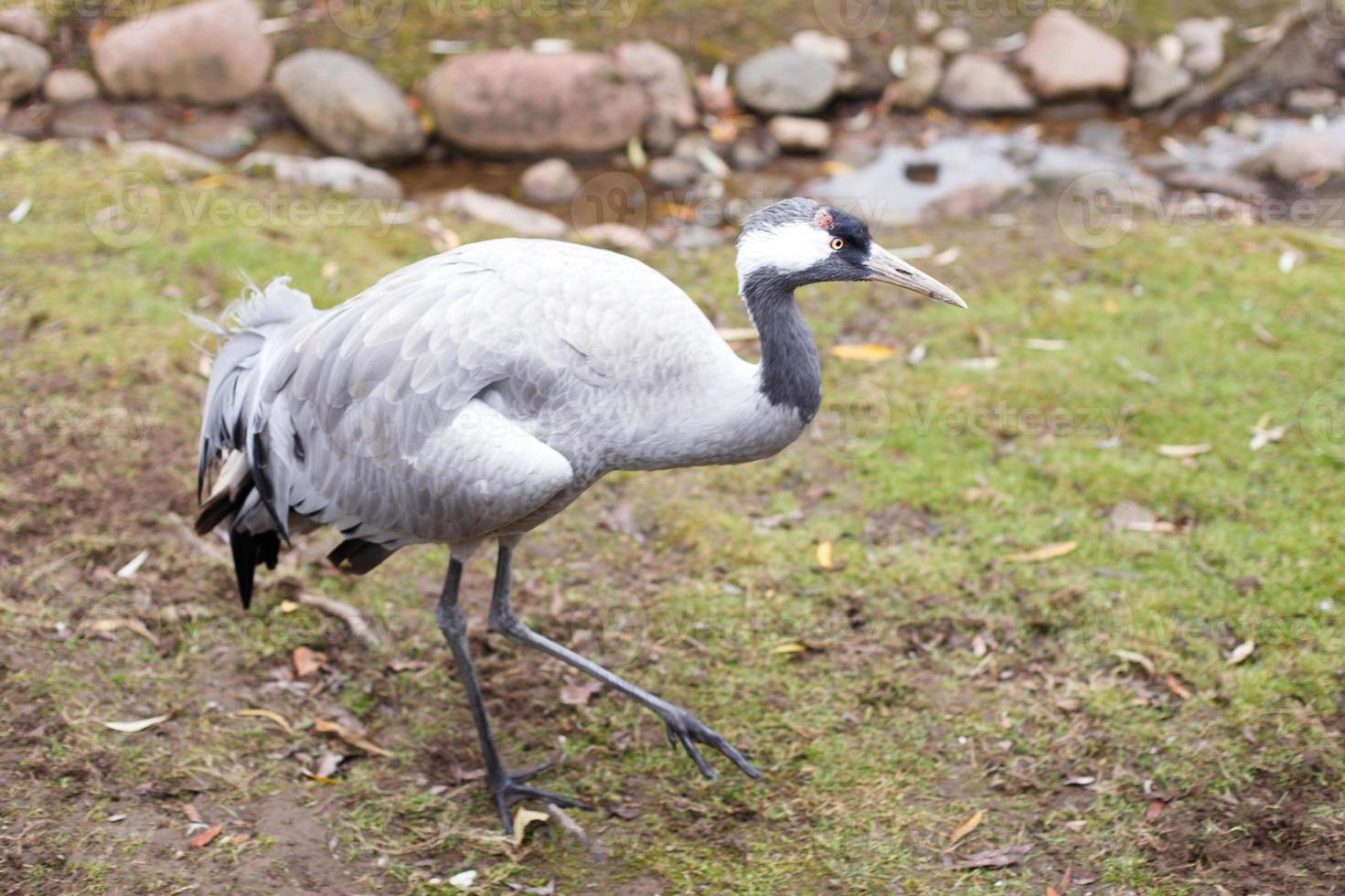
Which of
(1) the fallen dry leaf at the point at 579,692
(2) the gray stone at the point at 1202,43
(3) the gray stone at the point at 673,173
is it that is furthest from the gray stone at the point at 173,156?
(2) the gray stone at the point at 1202,43

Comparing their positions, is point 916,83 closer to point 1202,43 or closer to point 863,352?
point 1202,43

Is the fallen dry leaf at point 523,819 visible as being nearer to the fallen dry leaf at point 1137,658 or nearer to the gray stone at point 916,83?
the fallen dry leaf at point 1137,658

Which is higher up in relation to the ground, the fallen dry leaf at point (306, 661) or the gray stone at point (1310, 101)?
the gray stone at point (1310, 101)

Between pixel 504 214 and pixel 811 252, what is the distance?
14.2ft

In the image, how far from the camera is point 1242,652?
454cm

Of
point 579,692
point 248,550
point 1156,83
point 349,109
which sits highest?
point 1156,83

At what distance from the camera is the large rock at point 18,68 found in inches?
347

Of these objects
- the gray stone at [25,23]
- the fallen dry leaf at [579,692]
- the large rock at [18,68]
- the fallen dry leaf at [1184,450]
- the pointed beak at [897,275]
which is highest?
the pointed beak at [897,275]

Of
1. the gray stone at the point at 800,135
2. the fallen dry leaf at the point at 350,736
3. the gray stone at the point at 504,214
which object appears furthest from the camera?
the gray stone at the point at 800,135

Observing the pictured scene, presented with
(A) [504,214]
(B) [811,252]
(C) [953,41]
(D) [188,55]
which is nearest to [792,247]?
(B) [811,252]

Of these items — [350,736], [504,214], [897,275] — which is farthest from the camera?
[504,214]

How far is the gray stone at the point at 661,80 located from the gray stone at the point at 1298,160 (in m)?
4.03

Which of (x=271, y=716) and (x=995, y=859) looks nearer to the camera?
(x=995, y=859)

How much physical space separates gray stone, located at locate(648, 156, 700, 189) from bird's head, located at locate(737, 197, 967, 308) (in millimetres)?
4950
